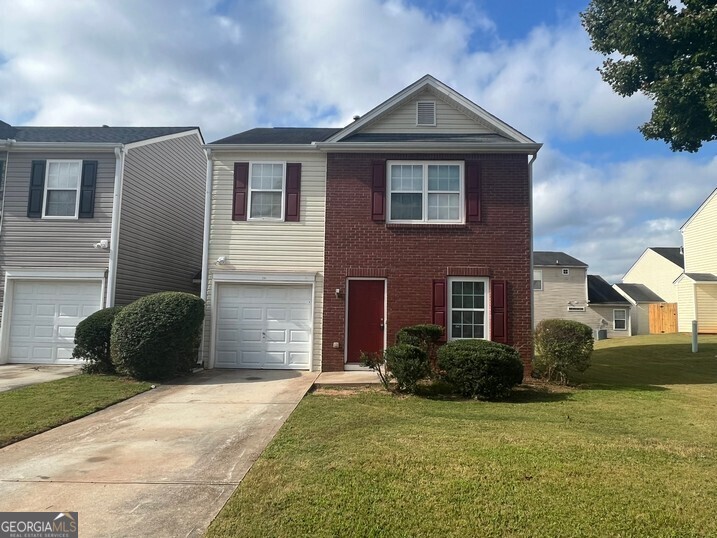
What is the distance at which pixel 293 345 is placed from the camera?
1134 cm

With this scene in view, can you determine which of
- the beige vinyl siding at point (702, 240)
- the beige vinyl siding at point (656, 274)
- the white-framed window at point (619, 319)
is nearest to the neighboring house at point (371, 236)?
the beige vinyl siding at point (702, 240)

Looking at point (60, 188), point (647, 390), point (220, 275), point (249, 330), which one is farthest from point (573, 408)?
point (60, 188)

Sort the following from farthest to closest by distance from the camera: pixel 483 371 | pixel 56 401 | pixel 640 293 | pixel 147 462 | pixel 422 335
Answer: pixel 640 293 < pixel 422 335 < pixel 483 371 < pixel 56 401 < pixel 147 462

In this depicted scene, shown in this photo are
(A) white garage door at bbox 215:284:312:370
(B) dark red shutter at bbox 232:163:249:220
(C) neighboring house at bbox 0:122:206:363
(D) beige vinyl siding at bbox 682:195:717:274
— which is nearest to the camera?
(A) white garage door at bbox 215:284:312:370

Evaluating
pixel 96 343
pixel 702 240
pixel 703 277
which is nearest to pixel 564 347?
pixel 96 343

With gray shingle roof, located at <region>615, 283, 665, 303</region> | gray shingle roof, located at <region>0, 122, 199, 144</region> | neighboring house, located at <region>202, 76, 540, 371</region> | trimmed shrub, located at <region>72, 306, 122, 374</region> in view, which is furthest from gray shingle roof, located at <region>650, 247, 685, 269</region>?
trimmed shrub, located at <region>72, 306, 122, 374</region>

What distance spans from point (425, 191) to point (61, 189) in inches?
385

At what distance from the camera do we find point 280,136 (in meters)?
13.0

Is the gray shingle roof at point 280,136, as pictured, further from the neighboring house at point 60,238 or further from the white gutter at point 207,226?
the neighboring house at point 60,238

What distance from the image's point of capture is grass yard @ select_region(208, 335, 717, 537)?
3.54m

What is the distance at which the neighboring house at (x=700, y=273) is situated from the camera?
24844 millimetres

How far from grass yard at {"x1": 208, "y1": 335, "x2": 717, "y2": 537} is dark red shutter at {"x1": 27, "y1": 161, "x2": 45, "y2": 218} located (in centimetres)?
987

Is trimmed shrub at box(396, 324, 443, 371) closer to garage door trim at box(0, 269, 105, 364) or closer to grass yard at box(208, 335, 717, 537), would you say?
grass yard at box(208, 335, 717, 537)

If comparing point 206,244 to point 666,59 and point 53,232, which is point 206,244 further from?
point 666,59
